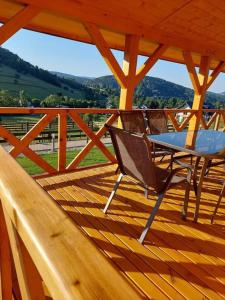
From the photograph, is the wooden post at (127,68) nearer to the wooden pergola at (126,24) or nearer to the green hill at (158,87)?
the wooden pergola at (126,24)

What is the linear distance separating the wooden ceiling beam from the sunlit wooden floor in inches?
91.8

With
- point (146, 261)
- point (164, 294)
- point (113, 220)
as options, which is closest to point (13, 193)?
point (164, 294)

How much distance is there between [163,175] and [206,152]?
0.51m

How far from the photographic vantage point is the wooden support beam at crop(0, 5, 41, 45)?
9.13 ft

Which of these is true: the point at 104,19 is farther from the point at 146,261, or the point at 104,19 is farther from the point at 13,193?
the point at 13,193

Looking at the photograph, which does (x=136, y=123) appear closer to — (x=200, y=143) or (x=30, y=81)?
(x=200, y=143)

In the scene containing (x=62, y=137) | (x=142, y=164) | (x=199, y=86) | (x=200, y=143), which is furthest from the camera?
(x=199, y=86)

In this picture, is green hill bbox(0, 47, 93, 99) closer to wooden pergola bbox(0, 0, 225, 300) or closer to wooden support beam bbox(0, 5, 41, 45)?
wooden pergola bbox(0, 0, 225, 300)

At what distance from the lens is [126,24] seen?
387 cm

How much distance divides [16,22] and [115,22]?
158 cm

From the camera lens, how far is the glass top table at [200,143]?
2482 millimetres

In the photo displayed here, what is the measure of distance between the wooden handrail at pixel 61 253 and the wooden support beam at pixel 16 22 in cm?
279

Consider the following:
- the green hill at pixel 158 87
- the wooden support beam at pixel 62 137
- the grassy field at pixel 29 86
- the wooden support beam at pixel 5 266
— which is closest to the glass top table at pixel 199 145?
the wooden support beam at pixel 62 137

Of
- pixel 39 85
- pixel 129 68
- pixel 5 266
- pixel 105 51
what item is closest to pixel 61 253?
pixel 5 266
